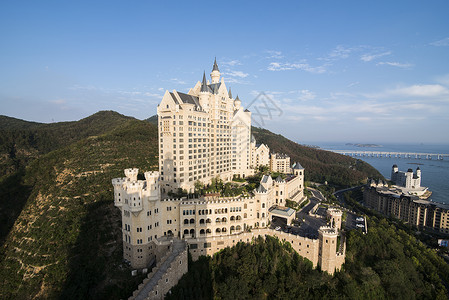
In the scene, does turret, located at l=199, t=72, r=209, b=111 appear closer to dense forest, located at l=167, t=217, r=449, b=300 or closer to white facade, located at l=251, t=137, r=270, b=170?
white facade, located at l=251, t=137, r=270, b=170

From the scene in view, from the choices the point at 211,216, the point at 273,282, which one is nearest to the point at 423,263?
the point at 273,282

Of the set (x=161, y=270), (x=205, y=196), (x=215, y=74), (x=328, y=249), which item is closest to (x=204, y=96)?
(x=215, y=74)

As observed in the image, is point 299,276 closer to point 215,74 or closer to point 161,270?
point 161,270

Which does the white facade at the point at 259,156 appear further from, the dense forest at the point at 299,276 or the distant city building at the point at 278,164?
the dense forest at the point at 299,276

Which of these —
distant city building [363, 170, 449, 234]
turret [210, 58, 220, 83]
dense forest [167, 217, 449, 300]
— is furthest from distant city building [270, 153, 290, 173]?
distant city building [363, 170, 449, 234]

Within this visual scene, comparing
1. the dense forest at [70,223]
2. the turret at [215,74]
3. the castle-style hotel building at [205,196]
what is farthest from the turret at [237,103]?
the dense forest at [70,223]

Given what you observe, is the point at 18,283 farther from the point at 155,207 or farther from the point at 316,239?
the point at 316,239
